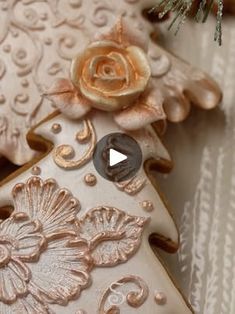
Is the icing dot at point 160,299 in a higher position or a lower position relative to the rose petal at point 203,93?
lower

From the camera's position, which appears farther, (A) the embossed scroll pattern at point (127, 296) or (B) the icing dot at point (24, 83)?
(B) the icing dot at point (24, 83)

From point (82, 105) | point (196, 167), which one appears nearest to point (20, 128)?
point (82, 105)

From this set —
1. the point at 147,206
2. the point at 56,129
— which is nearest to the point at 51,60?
the point at 56,129

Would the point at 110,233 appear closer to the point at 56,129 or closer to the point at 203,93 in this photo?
the point at 56,129

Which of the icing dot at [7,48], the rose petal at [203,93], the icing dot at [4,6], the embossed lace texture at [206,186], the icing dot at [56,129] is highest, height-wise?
the icing dot at [4,6]

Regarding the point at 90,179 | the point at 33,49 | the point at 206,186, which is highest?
the point at 33,49

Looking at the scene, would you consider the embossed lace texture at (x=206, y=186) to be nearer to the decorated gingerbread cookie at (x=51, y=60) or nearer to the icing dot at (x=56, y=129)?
the decorated gingerbread cookie at (x=51, y=60)

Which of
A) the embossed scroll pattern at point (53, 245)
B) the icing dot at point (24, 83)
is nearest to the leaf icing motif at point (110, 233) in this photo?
the embossed scroll pattern at point (53, 245)
